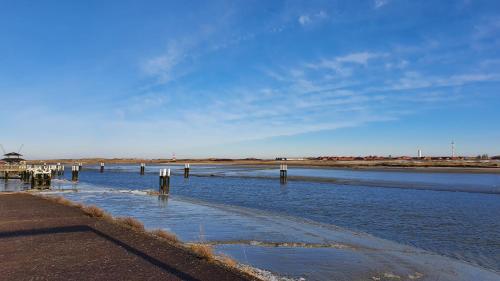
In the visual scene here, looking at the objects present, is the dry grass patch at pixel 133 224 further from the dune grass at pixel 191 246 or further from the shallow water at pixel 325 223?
the shallow water at pixel 325 223

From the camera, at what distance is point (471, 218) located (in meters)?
22.3

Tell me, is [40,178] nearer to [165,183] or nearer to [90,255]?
[165,183]

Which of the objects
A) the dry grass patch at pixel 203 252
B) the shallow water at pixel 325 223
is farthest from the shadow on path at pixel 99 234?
the shallow water at pixel 325 223

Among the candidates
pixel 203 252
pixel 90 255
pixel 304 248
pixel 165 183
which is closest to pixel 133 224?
pixel 90 255

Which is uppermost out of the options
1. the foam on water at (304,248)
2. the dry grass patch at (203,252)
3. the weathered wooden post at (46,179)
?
the weathered wooden post at (46,179)

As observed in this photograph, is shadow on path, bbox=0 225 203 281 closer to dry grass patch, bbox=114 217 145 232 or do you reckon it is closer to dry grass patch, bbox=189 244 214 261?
dry grass patch, bbox=189 244 214 261

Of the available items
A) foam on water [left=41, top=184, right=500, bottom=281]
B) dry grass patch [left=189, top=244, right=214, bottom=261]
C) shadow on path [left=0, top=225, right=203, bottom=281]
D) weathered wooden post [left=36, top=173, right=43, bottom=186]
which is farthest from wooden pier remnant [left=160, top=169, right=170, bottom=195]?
dry grass patch [left=189, top=244, right=214, bottom=261]

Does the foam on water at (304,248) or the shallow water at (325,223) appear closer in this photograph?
the foam on water at (304,248)

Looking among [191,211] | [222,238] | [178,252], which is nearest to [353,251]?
[222,238]

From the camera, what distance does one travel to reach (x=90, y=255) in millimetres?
10758


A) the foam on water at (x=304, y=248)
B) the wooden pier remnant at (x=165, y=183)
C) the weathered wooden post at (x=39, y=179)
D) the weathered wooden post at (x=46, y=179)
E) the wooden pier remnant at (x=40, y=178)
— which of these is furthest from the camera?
the weathered wooden post at (x=46, y=179)

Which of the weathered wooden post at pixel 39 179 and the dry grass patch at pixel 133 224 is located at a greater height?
the weathered wooden post at pixel 39 179

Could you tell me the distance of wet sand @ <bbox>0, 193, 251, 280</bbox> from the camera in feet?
29.7

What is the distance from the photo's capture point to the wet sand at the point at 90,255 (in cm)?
905
